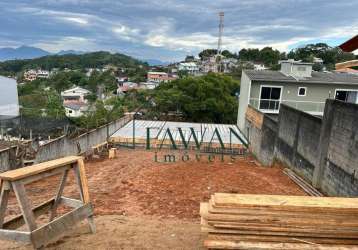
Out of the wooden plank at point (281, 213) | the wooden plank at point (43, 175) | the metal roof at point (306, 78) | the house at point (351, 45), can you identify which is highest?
the house at point (351, 45)

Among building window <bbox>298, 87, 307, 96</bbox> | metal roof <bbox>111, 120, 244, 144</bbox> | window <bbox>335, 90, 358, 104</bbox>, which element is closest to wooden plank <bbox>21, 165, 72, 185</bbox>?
metal roof <bbox>111, 120, 244, 144</bbox>

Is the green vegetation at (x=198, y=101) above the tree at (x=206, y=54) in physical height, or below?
below

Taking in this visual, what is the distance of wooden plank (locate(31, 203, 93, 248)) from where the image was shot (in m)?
3.60

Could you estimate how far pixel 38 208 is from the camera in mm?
4438

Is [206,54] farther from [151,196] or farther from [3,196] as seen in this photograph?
[3,196]

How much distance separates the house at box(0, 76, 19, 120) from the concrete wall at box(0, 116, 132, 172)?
1872 cm

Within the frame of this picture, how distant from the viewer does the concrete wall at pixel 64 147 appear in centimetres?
1027

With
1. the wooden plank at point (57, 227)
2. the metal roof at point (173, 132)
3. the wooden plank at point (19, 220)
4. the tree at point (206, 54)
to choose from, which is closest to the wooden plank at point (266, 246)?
the wooden plank at point (57, 227)

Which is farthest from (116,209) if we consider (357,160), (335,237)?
(357,160)

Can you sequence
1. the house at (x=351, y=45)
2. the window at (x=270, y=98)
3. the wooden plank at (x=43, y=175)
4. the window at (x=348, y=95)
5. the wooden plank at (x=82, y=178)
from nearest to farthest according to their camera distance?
1. the wooden plank at (x=43, y=175)
2. the house at (x=351, y=45)
3. the wooden plank at (x=82, y=178)
4. the window at (x=270, y=98)
5. the window at (x=348, y=95)

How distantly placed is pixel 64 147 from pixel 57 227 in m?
10.6

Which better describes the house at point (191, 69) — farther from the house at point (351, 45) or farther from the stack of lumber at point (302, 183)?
the house at point (351, 45)

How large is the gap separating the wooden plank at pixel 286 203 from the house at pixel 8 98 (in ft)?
111

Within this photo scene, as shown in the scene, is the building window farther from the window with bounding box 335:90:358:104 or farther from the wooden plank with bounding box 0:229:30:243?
the wooden plank with bounding box 0:229:30:243
